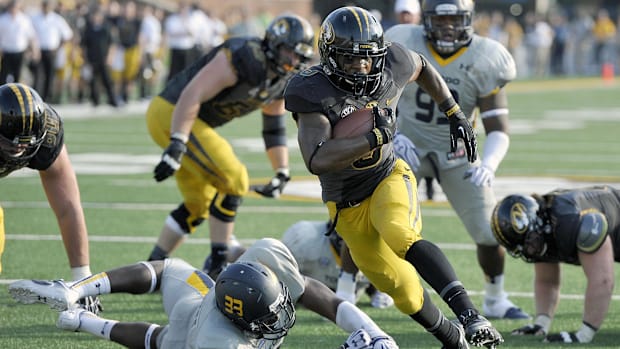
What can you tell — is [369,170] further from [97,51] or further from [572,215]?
[97,51]

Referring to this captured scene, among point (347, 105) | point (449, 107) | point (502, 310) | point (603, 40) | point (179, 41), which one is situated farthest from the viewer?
point (603, 40)

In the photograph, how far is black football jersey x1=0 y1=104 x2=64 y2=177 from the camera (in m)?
5.35

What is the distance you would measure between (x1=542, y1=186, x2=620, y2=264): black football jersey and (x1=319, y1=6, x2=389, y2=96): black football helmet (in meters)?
1.32

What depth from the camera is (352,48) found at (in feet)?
16.8

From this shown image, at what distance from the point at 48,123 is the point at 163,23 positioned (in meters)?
23.5

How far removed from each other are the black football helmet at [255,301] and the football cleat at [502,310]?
7.96 feet

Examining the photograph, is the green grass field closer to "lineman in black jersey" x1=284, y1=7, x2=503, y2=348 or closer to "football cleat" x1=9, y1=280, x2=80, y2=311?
"lineman in black jersey" x1=284, y1=7, x2=503, y2=348

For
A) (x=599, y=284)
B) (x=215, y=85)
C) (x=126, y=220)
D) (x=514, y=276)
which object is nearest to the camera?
(x=599, y=284)

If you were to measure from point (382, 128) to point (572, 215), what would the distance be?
1401 mm

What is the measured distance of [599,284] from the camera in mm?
5715

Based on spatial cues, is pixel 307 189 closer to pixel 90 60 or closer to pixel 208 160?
pixel 208 160

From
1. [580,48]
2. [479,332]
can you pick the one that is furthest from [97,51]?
[580,48]

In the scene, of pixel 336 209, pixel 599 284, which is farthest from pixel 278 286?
pixel 599 284

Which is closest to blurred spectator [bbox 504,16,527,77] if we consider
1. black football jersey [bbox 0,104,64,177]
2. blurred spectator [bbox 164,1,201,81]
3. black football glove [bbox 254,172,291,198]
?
blurred spectator [bbox 164,1,201,81]
